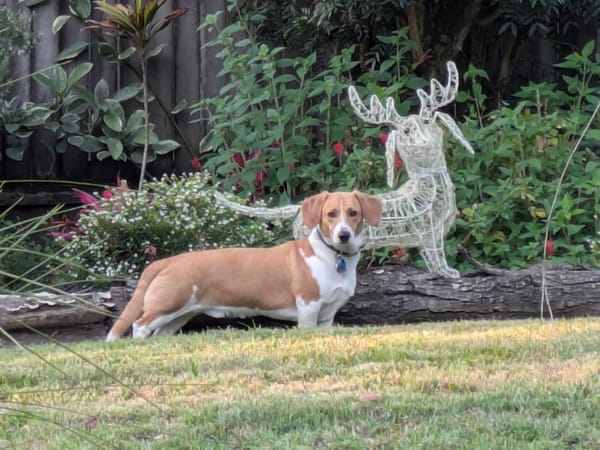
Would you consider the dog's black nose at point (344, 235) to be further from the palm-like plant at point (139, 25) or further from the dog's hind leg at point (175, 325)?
the palm-like plant at point (139, 25)

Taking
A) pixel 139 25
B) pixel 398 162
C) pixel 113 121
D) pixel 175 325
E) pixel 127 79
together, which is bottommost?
pixel 175 325

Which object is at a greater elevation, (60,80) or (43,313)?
(60,80)

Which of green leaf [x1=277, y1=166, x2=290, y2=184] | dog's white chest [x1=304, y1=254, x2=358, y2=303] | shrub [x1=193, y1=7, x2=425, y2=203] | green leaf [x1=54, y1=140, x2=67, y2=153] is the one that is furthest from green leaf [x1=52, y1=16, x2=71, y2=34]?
dog's white chest [x1=304, y1=254, x2=358, y2=303]

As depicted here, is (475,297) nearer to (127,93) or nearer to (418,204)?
(418,204)

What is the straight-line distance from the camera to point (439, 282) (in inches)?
256

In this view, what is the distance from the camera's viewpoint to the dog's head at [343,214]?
20.0 ft

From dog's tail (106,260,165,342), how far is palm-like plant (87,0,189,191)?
6.97 feet

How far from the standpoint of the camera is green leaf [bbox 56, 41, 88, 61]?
29.6ft

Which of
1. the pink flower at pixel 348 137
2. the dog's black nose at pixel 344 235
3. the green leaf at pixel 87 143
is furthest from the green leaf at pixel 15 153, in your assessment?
the dog's black nose at pixel 344 235

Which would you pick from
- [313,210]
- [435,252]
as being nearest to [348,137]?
[435,252]

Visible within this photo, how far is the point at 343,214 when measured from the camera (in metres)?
6.11

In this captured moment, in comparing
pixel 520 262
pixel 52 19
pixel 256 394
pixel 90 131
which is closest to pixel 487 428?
pixel 256 394

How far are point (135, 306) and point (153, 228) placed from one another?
1055 millimetres

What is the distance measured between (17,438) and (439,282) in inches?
141
